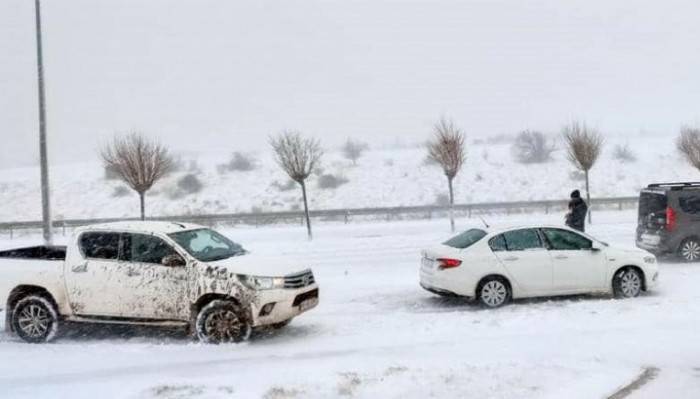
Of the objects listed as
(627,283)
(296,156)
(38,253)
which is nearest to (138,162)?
(296,156)

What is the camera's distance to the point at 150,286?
8961 mm

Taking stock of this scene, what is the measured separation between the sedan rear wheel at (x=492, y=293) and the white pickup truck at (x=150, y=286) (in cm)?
310

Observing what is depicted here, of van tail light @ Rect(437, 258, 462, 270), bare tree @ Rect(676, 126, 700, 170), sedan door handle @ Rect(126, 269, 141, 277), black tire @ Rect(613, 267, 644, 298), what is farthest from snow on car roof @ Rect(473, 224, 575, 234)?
bare tree @ Rect(676, 126, 700, 170)

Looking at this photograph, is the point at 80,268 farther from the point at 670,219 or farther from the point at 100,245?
the point at 670,219

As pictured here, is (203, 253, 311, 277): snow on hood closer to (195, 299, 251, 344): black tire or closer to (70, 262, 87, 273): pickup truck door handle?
(195, 299, 251, 344): black tire

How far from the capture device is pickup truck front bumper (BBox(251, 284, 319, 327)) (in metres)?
8.67

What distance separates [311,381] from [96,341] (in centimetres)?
413

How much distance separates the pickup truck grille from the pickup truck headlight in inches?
6.2

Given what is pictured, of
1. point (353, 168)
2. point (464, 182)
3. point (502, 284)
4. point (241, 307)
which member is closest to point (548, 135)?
point (464, 182)

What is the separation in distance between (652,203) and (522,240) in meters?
6.55

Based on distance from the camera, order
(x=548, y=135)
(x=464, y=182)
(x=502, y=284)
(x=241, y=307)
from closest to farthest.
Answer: (x=241, y=307) → (x=502, y=284) → (x=464, y=182) → (x=548, y=135)

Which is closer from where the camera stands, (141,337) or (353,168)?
(141,337)

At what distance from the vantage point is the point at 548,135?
55688 millimetres

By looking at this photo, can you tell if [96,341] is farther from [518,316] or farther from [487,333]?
[518,316]
